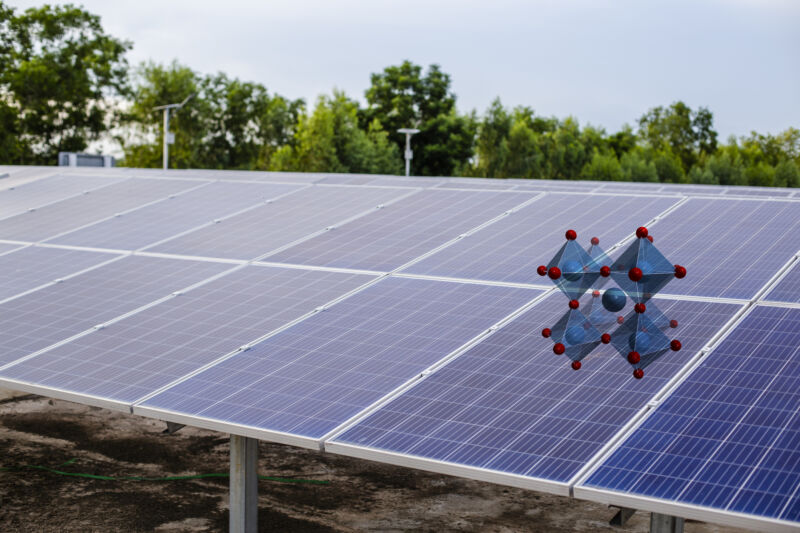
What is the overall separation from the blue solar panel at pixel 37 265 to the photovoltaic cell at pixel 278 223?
52.0 inches

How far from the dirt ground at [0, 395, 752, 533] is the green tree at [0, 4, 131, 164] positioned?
209 ft

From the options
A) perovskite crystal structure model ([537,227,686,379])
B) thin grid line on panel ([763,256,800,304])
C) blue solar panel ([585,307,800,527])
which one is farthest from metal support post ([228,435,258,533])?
thin grid line on panel ([763,256,800,304])

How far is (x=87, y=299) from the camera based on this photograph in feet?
47.6

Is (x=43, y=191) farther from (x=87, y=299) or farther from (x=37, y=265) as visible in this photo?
(x=87, y=299)

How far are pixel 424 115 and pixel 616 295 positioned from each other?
268 feet

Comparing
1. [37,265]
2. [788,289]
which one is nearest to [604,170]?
[37,265]

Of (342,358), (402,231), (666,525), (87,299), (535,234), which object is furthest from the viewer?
(402,231)

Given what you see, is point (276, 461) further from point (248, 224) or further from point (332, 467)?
point (248, 224)

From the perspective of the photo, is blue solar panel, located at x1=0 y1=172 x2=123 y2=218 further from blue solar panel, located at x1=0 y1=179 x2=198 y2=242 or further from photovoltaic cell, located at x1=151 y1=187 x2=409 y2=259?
photovoltaic cell, located at x1=151 y1=187 x2=409 y2=259

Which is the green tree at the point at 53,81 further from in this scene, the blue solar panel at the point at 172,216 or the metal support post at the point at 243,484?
the metal support post at the point at 243,484

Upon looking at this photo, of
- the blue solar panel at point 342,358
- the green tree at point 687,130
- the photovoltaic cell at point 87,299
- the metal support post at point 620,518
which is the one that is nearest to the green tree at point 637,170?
the green tree at point 687,130

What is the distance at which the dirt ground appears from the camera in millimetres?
16359

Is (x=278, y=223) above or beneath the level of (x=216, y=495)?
above

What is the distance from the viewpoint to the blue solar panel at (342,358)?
10406mm
